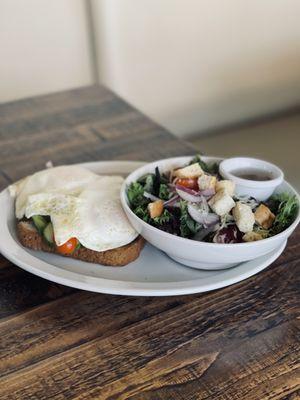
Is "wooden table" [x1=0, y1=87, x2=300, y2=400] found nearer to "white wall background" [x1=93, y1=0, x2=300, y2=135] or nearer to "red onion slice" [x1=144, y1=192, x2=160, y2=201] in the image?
"red onion slice" [x1=144, y1=192, x2=160, y2=201]

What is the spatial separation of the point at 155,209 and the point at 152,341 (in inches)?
7.6

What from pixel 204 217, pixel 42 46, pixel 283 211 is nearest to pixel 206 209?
pixel 204 217

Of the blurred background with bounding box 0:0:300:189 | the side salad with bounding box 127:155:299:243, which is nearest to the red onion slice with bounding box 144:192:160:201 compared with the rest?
the side salad with bounding box 127:155:299:243

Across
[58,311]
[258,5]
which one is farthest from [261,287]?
[258,5]

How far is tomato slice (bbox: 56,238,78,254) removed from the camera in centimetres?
82

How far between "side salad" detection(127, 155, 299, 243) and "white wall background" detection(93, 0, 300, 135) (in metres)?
1.19

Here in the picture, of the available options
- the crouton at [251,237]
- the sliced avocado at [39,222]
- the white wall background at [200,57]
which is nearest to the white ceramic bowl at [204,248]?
the crouton at [251,237]

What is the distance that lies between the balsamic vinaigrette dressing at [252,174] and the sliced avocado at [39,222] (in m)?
0.32

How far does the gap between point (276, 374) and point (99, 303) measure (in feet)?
0.86

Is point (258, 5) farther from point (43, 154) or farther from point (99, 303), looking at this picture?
point (99, 303)

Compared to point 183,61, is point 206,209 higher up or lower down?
higher up

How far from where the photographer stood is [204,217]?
0.80 metres

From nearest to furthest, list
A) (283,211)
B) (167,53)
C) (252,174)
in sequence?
1. (283,211)
2. (252,174)
3. (167,53)

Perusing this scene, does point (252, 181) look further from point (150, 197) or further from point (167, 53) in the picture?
point (167, 53)
